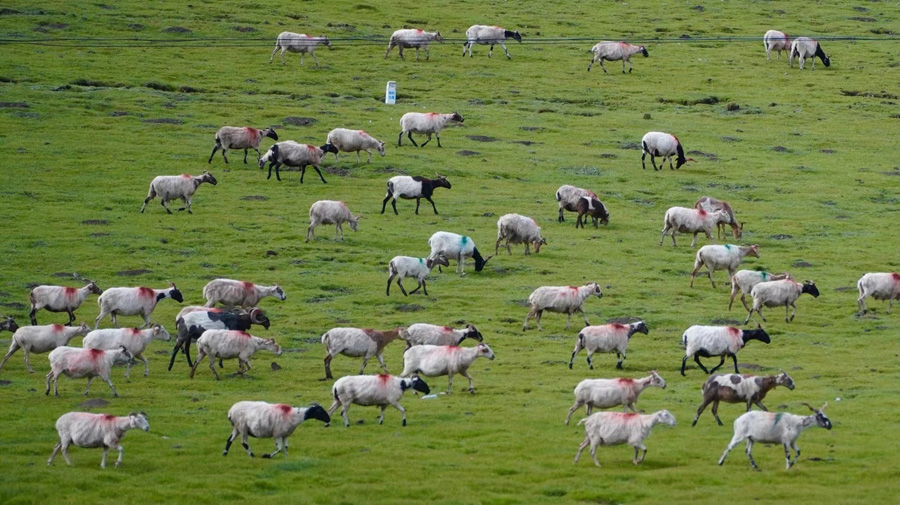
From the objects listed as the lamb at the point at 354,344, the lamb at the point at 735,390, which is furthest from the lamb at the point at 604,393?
the lamb at the point at 354,344

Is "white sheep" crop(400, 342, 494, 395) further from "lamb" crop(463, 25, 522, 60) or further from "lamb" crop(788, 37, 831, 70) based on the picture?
"lamb" crop(788, 37, 831, 70)

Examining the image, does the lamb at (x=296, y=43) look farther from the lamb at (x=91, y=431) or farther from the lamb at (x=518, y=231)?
the lamb at (x=91, y=431)

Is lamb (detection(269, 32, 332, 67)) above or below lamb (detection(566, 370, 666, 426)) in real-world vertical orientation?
above

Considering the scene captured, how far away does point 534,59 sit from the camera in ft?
229

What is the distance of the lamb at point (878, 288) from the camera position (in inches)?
1251

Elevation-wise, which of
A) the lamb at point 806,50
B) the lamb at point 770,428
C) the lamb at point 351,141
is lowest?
the lamb at point 770,428

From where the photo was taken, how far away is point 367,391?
21.6 m

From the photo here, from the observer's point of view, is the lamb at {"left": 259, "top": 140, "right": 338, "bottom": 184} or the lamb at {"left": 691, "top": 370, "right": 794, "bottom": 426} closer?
the lamb at {"left": 691, "top": 370, "right": 794, "bottom": 426}

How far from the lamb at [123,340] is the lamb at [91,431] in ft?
18.3

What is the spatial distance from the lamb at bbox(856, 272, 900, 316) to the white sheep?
43.3ft

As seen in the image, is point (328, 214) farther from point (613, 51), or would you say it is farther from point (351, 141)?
point (613, 51)

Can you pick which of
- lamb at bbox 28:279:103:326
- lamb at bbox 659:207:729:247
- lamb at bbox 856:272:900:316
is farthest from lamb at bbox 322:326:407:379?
lamb at bbox 659:207:729:247

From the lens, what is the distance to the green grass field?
19656 millimetres

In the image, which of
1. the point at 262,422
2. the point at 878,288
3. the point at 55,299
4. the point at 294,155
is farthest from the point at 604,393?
the point at 294,155
